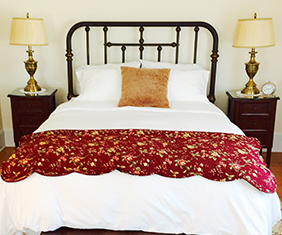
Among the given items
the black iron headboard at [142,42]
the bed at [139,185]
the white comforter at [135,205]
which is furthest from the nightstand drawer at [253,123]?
the white comforter at [135,205]

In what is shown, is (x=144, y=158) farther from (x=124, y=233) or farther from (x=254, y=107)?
(x=254, y=107)

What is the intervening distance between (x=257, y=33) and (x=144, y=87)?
3.68ft

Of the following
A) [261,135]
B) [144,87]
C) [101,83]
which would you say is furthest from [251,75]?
[101,83]

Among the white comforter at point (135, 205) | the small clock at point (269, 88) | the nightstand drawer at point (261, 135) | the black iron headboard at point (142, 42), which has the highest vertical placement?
the black iron headboard at point (142, 42)

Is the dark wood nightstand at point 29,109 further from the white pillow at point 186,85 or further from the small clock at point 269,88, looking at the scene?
the small clock at point 269,88

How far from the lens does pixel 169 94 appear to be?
3312 mm

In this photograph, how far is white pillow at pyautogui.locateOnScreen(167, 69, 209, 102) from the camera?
331 cm

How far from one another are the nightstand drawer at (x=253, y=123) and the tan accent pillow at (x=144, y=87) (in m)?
0.84

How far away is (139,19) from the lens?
360 centimetres

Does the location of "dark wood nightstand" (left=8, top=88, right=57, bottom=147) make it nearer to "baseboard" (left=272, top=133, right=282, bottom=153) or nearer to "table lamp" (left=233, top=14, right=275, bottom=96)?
"table lamp" (left=233, top=14, right=275, bottom=96)

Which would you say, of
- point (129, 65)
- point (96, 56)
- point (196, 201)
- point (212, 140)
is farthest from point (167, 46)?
point (196, 201)

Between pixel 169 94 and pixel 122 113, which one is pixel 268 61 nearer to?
pixel 169 94

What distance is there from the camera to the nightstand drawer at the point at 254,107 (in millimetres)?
3396

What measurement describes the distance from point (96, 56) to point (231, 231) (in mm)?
2386
